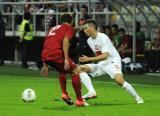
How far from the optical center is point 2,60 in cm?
3184

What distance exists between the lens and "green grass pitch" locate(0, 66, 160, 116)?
1354 centimetres

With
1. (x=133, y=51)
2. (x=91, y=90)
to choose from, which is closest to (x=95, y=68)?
(x=91, y=90)

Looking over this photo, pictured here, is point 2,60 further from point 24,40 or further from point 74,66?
point 74,66

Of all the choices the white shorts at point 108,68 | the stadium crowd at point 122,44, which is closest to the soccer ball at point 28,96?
the white shorts at point 108,68

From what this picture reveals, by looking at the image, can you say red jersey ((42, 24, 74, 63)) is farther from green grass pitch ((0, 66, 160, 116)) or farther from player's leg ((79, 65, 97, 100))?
player's leg ((79, 65, 97, 100))

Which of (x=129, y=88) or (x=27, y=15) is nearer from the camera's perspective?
(x=129, y=88)

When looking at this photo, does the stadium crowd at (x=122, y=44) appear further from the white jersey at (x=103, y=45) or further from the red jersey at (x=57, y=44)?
the red jersey at (x=57, y=44)

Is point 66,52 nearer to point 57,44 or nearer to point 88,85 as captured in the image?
point 57,44

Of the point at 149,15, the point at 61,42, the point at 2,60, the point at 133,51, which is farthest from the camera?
the point at 2,60

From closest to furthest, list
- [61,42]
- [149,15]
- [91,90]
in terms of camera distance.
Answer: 1. [61,42]
2. [91,90]
3. [149,15]

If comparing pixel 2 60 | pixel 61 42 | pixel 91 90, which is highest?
pixel 61 42

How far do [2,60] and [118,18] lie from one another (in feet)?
18.8

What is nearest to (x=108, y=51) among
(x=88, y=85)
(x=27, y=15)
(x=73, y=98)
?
(x=88, y=85)

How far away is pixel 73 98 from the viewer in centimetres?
1670
